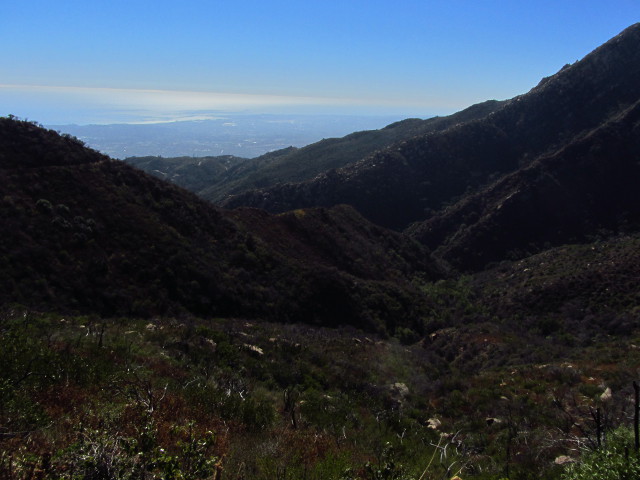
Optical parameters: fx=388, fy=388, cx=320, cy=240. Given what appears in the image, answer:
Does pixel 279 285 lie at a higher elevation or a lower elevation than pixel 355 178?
lower

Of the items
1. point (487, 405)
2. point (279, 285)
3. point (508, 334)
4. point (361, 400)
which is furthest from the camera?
point (279, 285)

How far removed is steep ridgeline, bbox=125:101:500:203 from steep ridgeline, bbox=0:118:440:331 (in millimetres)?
42608

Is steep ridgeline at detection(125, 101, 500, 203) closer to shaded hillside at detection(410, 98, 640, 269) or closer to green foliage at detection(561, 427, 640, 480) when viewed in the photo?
shaded hillside at detection(410, 98, 640, 269)

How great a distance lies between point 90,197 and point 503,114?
211 ft

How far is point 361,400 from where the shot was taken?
930cm

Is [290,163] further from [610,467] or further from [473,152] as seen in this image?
[610,467]

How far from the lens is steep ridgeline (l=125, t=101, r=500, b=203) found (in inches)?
3061

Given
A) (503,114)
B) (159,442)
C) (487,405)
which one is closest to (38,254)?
(159,442)

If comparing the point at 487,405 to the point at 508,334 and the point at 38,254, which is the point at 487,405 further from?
the point at 38,254

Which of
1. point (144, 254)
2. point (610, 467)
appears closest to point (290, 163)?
point (144, 254)

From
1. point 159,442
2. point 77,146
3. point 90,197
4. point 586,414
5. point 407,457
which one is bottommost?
point 586,414

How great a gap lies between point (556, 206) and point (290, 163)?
2150 inches

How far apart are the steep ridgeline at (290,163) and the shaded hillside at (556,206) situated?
33487mm

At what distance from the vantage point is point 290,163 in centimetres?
8462
